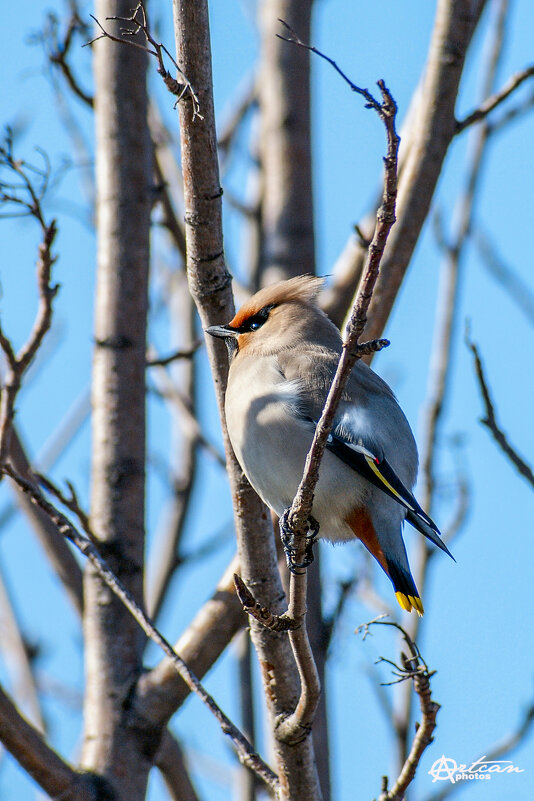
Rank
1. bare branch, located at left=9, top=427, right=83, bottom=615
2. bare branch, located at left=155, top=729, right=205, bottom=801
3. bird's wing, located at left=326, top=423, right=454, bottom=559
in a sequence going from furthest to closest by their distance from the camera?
1. bare branch, located at left=9, top=427, right=83, bottom=615
2. bare branch, located at left=155, top=729, right=205, bottom=801
3. bird's wing, located at left=326, top=423, right=454, bottom=559

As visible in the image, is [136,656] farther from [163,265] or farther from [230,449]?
[163,265]

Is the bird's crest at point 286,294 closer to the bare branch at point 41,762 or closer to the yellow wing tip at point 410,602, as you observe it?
the yellow wing tip at point 410,602

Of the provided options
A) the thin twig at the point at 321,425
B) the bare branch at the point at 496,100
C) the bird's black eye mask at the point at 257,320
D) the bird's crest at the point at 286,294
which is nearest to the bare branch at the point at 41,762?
the thin twig at the point at 321,425

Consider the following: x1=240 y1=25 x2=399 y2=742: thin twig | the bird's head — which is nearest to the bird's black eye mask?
the bird's head

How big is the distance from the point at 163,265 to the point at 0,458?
376cm

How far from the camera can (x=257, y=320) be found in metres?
4.34

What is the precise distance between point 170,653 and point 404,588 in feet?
2.63

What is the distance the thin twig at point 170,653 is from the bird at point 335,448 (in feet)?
1.89

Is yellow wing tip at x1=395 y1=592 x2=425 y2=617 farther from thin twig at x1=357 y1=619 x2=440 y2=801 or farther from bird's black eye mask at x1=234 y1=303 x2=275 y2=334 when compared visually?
bird's black eye mask at x1=234 y1=303 x2=275 y2=334

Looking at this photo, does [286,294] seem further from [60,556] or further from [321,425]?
[321,425]

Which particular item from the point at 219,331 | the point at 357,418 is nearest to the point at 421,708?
the point at 357,418

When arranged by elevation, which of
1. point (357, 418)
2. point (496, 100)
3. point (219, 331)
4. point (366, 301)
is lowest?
point (366, 301)

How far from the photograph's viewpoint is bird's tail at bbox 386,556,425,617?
3326 mm

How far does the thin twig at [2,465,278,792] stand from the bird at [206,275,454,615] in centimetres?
57
